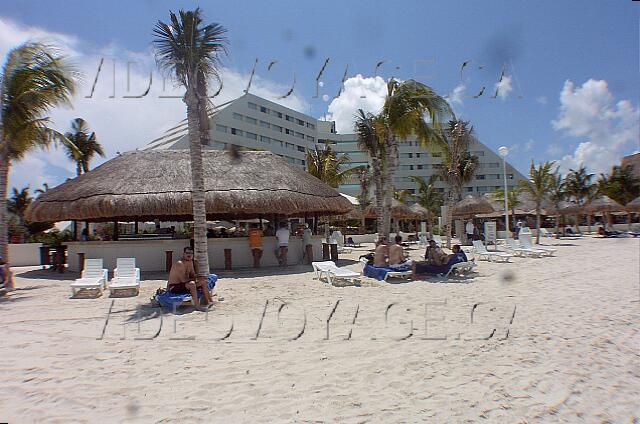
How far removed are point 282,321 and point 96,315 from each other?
11.3ft

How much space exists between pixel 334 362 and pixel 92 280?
291 inches

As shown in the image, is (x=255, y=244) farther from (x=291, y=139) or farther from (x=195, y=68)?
(x=291, y=139)

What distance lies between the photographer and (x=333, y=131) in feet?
246

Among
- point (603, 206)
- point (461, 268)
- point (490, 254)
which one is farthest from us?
point (603, 206)

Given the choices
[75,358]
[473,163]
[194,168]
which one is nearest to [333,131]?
[473,163]

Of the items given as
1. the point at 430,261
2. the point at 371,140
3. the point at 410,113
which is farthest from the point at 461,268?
the point at 371,140

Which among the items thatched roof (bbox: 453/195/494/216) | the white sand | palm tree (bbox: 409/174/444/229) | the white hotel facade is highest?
the white hotel facade

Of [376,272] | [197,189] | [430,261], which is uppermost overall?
[197,189]

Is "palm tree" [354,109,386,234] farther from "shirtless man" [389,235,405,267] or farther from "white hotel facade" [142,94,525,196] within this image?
"white hotel facade" [142,94,525,196]

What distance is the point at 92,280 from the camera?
1016 centimetres

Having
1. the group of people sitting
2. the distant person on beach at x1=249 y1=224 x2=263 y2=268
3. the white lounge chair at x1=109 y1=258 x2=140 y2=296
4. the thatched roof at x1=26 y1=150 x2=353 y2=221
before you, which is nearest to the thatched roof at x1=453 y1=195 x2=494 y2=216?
the thatched roof at x1=26 y1=150 x2=353 y2=221

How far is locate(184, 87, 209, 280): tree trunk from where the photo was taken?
9062mm

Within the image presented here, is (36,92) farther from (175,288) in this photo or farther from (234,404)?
(234,404)

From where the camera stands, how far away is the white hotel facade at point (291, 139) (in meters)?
52.0
